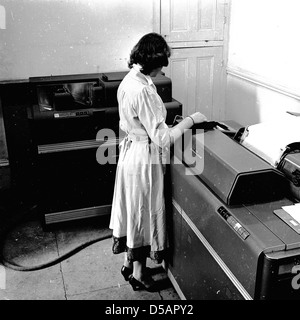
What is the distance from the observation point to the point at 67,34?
13.1ft

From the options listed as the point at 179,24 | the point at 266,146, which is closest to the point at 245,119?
the point at 179,24

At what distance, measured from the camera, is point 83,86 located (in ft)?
11.2

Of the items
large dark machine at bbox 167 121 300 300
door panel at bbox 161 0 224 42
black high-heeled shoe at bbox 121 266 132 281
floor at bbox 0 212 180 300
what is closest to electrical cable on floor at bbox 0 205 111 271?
floor at bbox 0 212 180 300

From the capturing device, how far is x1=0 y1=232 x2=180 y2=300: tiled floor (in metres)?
2.65

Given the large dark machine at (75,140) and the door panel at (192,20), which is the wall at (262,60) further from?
the large dark machine at (75,140)

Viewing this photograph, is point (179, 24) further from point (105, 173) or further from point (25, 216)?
point (25, 216)

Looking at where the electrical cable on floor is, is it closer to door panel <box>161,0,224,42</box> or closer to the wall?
the wall

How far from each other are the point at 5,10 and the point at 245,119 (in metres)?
2.44

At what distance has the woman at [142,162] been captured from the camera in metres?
2.22

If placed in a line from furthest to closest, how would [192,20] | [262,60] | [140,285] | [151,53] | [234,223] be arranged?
[192,20] → [262,60] → [140,285] → [151,53] → [234,223]

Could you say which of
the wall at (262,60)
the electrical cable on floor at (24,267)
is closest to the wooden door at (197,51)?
the wall at (262,60)

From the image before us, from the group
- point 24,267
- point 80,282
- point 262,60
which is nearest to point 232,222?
point 80,282

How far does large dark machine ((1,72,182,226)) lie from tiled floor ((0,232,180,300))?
0.46 meters

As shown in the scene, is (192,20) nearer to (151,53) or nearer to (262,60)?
(262,60)
